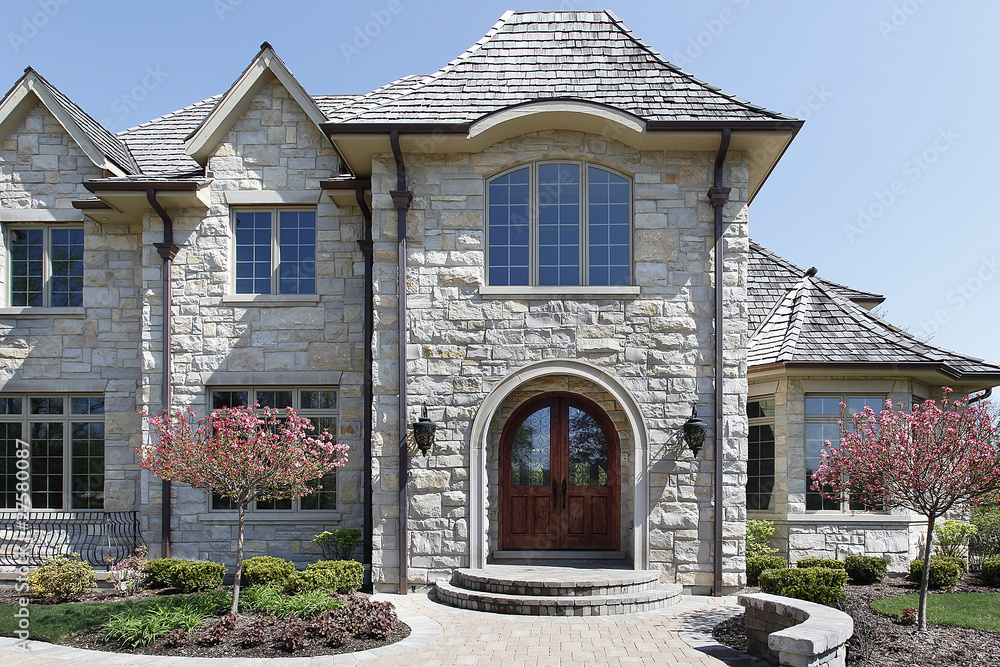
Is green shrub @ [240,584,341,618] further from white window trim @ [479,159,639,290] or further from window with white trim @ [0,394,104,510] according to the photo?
Result: window with white trim @ [0,394,104,510]

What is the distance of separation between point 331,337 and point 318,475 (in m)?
3.48

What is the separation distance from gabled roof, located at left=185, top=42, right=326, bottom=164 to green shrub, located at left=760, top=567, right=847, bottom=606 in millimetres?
9131

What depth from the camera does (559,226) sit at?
1056 centimetres

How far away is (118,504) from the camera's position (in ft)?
38.4

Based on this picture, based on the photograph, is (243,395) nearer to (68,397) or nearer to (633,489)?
(68,397)

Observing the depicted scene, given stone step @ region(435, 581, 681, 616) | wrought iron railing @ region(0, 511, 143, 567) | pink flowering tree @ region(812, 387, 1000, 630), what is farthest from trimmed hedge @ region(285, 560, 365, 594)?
pink flowering tree @ region(812, 387, 1000, 630)

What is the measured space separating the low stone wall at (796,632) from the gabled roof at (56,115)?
1098 centimetres

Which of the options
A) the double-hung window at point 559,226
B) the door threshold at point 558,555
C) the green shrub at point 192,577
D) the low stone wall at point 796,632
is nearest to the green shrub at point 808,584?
the low stone wall at point 796,632

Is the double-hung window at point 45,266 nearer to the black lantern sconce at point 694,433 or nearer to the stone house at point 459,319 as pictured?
the stone house at point 459,319

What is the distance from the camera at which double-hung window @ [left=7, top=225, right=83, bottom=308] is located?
12.2 metres

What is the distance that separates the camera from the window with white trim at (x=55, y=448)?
39.2 feet

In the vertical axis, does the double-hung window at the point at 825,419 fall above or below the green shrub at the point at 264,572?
above

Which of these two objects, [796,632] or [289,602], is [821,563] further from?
[289,602]

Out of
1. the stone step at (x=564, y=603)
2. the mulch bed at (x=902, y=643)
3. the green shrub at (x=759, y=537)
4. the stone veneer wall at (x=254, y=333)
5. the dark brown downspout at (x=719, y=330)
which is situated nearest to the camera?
the mulch bed at (x=902, y=643)
